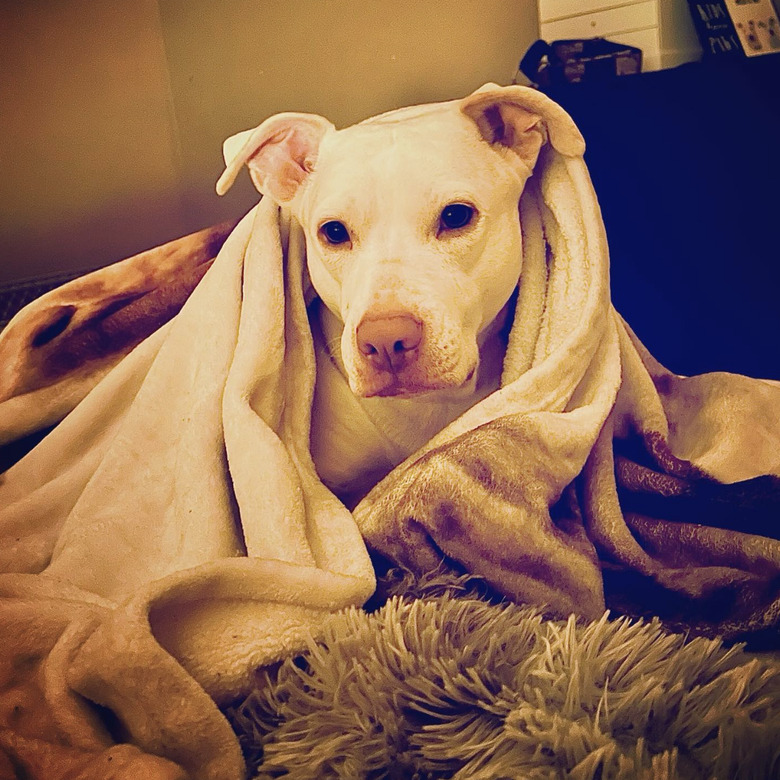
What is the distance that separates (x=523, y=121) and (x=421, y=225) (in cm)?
19

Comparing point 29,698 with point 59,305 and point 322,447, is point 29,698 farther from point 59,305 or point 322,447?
point 59,305

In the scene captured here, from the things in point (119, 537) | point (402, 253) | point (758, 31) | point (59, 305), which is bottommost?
point (119, 537)

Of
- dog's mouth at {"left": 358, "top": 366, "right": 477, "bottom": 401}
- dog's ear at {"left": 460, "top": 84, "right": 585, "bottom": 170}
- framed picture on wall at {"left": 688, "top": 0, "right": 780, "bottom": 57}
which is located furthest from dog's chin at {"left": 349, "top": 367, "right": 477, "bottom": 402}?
framed picture on wall at {"left": 688, "top": 0, "right": 780, "bottom": 57}

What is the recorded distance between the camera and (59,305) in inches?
50.4

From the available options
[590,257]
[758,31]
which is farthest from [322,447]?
[758,31]

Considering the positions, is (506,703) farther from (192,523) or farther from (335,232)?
(335,232)

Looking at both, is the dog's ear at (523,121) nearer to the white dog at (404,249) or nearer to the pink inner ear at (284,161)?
the white dog at (404,249)

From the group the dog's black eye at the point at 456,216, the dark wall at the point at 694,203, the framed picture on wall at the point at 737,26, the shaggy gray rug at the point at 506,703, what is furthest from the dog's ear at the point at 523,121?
the framed picture on wall at the point at 737,26

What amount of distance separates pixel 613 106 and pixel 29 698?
48.4 inches

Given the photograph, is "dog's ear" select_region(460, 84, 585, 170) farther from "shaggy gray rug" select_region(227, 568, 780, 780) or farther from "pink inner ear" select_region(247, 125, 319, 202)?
"shaggy gray rug" select_region(227, 568, 780, 780)

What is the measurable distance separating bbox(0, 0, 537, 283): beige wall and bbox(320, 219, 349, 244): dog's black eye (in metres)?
0.38

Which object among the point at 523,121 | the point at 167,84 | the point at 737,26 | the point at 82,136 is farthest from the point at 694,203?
the point at 82,136

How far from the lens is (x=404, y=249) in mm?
918

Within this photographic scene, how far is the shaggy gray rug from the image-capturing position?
65cm
